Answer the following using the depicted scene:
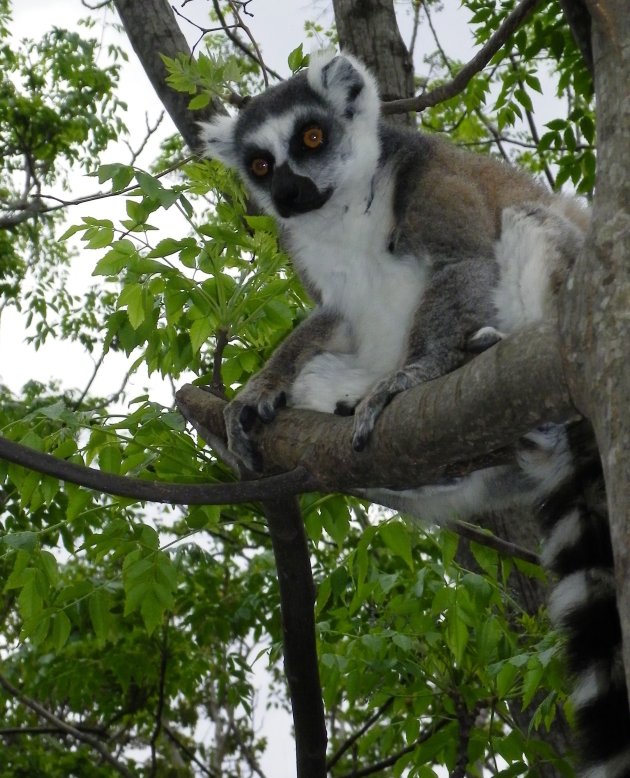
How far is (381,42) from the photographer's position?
501cm

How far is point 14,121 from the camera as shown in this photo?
9945 mm

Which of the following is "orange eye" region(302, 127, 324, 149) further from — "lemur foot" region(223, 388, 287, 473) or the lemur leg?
"lemur foot" region(223, 388, 287, 473)

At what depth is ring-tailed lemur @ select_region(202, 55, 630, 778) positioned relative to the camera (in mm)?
2623

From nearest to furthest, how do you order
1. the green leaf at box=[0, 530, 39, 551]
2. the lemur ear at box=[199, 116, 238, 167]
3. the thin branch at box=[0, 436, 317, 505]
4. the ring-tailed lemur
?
1. the thin branch at box=[0, 436, 317, 505]
2. the ring-tailed lemur
3. the green leaf at box=[0, 530, 39, 551]
4. the lemur ear at box=[199, 116, 238, 167]

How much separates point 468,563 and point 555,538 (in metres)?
1.78

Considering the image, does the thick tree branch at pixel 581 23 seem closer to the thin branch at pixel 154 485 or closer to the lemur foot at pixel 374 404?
the lemur foot at pixel 374 404

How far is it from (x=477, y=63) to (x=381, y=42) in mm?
1672

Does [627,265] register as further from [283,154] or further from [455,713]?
[455,713]

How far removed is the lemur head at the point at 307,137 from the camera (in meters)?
3.75

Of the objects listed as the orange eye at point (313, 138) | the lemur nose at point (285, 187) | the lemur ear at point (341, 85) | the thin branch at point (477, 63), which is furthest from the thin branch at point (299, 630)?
the lemur ear at point (341, 85)

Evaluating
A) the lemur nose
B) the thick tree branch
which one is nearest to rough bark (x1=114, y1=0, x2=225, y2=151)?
the lemur nose

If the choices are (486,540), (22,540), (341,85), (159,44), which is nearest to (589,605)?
(486,540)

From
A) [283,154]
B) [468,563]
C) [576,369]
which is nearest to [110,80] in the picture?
[283,154]

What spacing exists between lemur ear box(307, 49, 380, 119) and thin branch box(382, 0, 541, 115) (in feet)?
0.37
